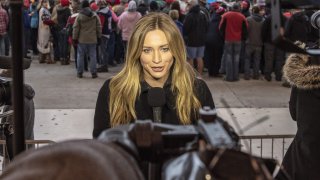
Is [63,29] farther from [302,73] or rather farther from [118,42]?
[302,73]

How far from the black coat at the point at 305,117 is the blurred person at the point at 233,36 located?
8.29m

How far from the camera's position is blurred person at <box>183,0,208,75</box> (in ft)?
42.5

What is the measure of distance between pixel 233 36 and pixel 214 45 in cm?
94

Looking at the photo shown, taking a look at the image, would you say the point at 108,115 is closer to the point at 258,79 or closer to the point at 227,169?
the point at 227,169

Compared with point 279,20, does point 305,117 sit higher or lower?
lower

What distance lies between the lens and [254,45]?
1316 centimetres

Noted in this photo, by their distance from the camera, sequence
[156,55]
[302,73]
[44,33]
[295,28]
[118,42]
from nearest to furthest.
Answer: [295,28], [156,55], [302,73], [118,42], [44,33]

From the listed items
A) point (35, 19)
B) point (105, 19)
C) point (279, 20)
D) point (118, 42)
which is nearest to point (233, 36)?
point (105, 19)

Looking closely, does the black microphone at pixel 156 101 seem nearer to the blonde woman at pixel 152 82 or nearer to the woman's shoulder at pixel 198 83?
the blonde woman at pixel 152 82

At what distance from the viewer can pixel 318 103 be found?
166 inches

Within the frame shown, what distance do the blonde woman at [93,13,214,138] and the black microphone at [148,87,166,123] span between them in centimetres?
6

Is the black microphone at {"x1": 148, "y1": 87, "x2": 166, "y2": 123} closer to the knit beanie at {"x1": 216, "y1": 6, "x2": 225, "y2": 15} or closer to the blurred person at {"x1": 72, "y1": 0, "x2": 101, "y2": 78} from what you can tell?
the blurred person at {"x1": 72, "y1": 0, "x2": 101, "y2": 78}

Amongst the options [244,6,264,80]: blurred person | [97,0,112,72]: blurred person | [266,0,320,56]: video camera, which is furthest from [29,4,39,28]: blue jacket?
[266,0,320,56]: video camera

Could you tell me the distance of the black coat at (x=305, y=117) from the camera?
4.20m
